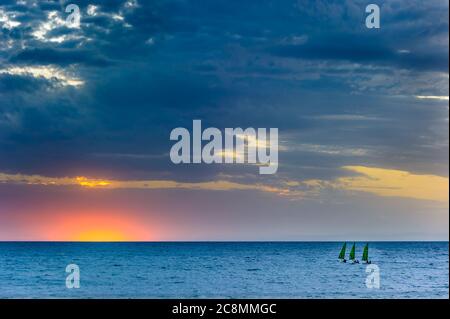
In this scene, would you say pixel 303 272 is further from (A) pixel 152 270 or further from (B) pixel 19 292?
(B) pixel 19 292

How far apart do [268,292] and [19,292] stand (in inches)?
1042

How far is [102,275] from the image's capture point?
10456 centimetres

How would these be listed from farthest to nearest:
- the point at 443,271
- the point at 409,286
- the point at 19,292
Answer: the point at 443,271
the point at 409,286
the point at 19,292

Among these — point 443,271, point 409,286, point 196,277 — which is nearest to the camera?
point 409,286

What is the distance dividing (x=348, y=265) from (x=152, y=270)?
3194 centimetres
